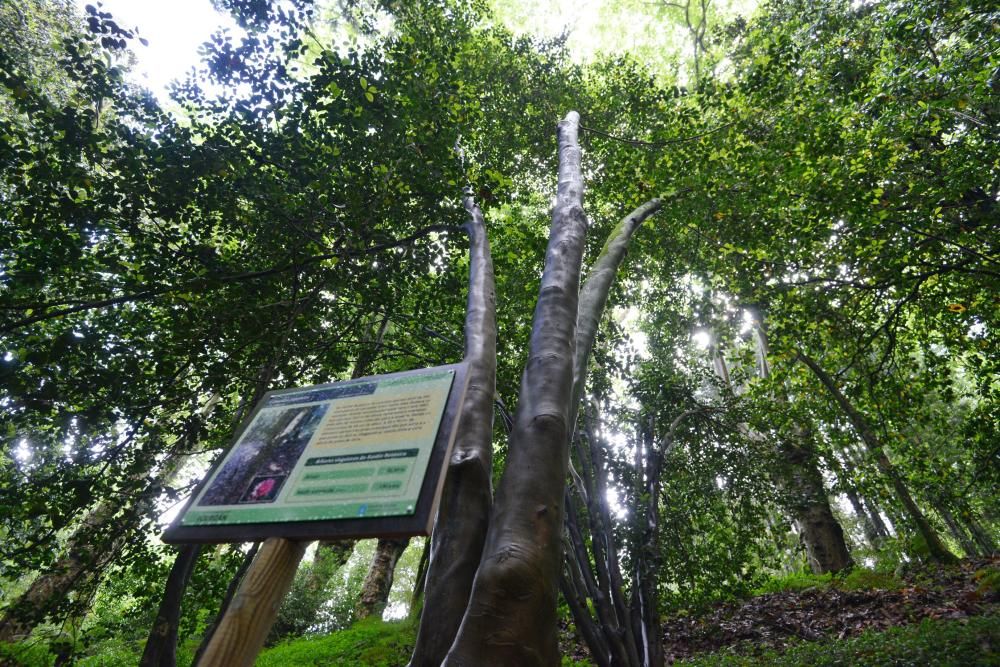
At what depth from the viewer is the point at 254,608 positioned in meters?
1.44

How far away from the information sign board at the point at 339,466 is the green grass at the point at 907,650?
495cm

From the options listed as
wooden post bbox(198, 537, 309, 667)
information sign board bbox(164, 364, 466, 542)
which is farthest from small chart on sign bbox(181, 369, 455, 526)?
wooden post bbox(198, 537, 309, 667)

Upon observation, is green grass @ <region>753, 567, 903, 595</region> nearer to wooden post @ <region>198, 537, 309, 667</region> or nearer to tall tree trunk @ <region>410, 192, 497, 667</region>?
tall tree trunk @ <region>410, 192, 497, 667</region>

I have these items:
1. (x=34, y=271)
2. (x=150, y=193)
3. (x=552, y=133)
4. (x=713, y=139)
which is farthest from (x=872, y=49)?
(x=34, y=271)

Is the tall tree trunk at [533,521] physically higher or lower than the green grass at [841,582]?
lower

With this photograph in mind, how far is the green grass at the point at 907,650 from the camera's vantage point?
13.1 ft

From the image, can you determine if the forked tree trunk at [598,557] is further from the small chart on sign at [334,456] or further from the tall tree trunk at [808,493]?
the tall tree trunk at [808,493]

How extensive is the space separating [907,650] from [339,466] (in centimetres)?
574

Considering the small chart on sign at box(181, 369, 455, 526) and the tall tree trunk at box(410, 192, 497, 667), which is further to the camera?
the tall tree trunk at box(410, 192, 497, 667)

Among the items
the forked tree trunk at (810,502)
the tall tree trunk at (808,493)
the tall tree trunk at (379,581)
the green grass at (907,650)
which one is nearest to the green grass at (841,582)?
the tall tree trunk at (808,493)

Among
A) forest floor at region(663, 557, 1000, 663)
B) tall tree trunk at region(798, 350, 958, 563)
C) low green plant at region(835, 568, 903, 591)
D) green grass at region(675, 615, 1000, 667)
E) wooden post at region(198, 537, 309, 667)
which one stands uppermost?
tall tree trunk at region(798, 350, 958, 563)

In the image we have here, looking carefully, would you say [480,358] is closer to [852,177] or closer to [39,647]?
[852,177]

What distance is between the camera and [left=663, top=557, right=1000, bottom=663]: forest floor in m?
6.00

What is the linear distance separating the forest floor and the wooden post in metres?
5.62
